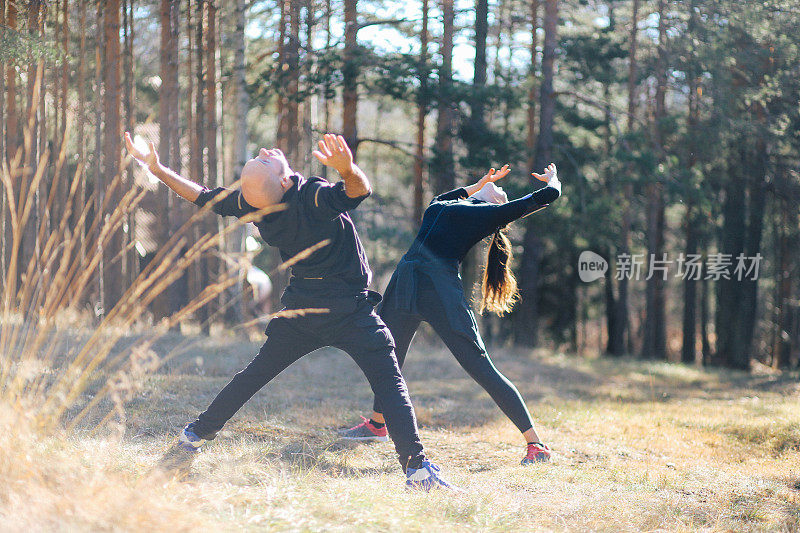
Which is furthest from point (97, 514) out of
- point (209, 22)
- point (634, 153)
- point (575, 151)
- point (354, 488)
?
point (575, 151)

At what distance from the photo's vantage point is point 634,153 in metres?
12.1

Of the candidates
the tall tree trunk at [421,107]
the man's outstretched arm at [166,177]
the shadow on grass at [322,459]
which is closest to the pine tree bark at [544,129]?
the tall tree trunk at [421,107]

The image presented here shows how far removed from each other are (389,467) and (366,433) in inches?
27.6

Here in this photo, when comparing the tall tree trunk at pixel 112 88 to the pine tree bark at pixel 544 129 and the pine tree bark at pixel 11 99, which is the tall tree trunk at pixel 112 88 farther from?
the pine tree bark at pixel 544 129

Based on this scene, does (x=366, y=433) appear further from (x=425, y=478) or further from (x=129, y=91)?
(x=129, y=91)

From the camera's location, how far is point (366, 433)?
4.95 meters

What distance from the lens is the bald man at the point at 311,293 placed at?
355 cm

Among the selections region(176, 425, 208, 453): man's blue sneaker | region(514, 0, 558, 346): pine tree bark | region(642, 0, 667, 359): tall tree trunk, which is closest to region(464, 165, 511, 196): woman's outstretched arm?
region(176, 425, 208, 453): man's blue sneaker

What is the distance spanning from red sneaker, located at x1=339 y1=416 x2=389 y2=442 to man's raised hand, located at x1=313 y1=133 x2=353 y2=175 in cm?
224

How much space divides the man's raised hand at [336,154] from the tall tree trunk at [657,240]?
12.6 meters

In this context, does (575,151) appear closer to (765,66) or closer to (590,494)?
(765,66)

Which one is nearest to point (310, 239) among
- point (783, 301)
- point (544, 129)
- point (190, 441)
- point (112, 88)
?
point (190, 441)

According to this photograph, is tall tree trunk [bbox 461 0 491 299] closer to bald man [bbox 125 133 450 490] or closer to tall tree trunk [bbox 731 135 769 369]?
tall tree trunk [bbox 731 135 769 369]

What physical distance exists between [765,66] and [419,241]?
1083cm
